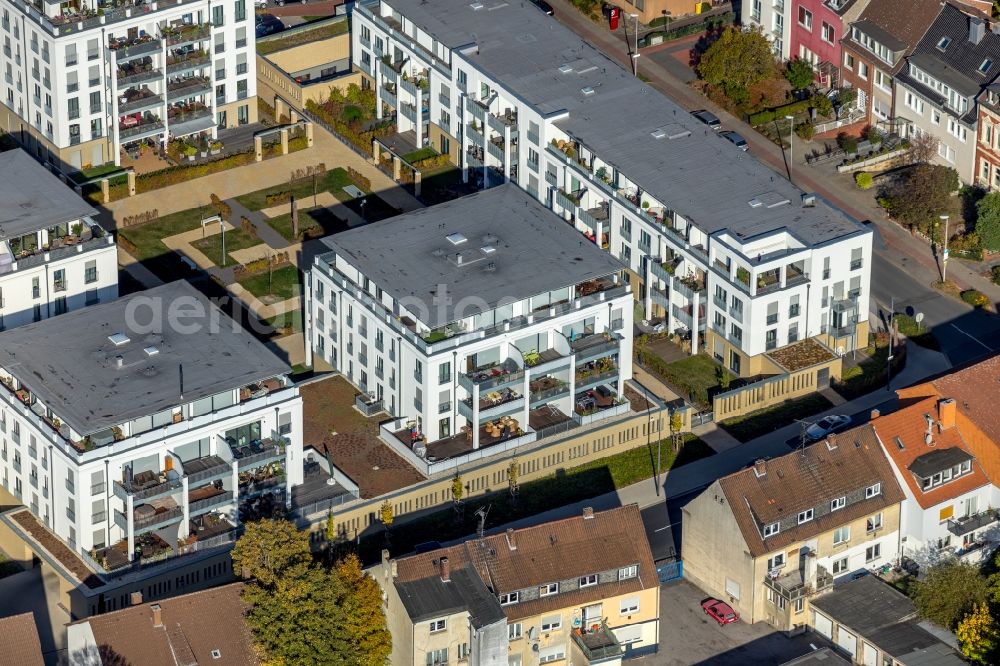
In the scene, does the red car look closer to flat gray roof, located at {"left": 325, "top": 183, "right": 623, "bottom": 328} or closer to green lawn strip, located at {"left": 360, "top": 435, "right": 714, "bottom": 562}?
green lawn strip, located at {"left": 360, "top": 435, "right": 714, "bottom": 562}

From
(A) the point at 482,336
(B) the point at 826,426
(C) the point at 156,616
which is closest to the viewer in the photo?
(C) the point at 156,616

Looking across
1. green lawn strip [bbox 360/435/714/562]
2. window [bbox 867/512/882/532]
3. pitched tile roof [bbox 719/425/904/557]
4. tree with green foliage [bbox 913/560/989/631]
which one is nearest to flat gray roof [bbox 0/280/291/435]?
green lawn strip [bbox 360/435/714/562]

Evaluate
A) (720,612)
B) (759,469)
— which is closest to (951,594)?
(759,469)

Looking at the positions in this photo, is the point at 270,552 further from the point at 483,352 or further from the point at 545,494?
the point at 483,352

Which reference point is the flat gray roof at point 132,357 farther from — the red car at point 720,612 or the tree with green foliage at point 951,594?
the tree with green foliage at point 951,594

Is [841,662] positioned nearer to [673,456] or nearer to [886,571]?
[886,571]

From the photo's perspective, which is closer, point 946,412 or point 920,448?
point 920,448
